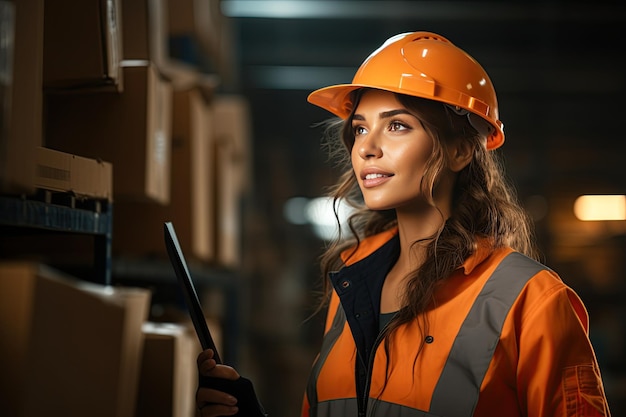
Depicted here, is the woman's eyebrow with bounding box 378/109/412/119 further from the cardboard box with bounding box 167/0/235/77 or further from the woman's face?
the cardboard box with bounding box 167/0/235/77

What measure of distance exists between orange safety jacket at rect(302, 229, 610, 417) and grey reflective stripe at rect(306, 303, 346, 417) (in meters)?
0.09

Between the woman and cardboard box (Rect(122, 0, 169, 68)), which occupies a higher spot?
cardboard box (Rect(122, 0, 169, 68))

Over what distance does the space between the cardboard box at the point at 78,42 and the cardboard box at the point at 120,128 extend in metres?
0.36

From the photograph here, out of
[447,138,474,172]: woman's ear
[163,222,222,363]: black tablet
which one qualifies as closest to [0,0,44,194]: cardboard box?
[163,222,222,363]: black tablet

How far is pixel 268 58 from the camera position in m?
10.7

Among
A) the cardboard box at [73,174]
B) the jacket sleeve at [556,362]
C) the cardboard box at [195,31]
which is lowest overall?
the jacket sleeve at [556,362]

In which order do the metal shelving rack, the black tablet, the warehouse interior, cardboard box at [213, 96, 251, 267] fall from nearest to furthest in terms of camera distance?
the warehouse interior
the metal shelving rack
the black tablet
cardboard box at [213, 96, 251, 267]

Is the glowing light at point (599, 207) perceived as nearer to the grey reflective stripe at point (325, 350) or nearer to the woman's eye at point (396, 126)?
the grey reflective stripe at point (325, 350)

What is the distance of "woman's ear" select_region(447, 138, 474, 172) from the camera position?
2385 millimetres

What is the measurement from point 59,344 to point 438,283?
1092 mm

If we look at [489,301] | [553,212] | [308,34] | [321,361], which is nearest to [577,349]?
[489,301]

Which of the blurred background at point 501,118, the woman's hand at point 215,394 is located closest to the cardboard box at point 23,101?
the woman's hand at point 215,394

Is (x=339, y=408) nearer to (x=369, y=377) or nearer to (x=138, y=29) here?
(x=369, y=377)

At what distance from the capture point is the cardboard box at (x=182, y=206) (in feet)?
12.8
